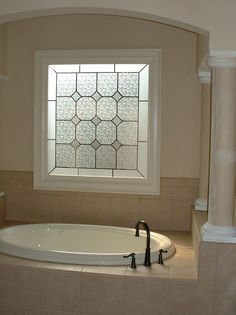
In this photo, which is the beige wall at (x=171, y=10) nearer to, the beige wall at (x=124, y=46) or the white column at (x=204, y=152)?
the white column at (x=204, y=152)

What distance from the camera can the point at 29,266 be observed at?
3.04 meters

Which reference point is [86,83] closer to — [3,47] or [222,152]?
[3,47]

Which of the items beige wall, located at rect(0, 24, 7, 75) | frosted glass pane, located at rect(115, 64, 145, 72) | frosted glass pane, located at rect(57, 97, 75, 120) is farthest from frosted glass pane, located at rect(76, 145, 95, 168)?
beige wall, located at rect(0, 24, 7, 75)

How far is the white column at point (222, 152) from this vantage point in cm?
283

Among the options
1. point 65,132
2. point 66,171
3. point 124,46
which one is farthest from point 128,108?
point 66,171

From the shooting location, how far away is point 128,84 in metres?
4.41

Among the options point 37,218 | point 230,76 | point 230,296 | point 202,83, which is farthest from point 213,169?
point 37,218

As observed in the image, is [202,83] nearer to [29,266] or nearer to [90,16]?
[90,16]

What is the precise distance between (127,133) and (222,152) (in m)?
1.70

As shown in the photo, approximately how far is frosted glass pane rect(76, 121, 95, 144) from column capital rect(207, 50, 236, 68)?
1.90 meters

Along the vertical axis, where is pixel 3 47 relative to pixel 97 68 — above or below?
above

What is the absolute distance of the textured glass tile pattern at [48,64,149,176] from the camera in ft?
14.4

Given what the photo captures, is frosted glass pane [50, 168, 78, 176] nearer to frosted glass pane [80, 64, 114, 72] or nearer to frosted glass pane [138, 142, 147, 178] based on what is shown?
frosted glass pane [138, 142, 147, 178]

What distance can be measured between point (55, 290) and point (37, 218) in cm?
162
